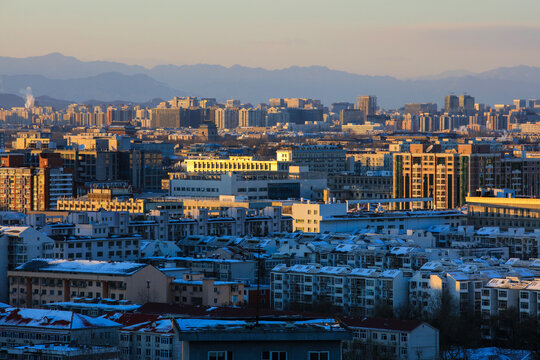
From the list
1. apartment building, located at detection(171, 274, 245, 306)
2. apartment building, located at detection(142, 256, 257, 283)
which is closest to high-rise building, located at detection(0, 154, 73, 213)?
apartment building, located at detection(142, 256, 257, 283)

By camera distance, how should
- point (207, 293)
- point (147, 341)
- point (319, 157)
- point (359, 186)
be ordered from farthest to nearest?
point (319, 157) < point (359, 186) < point (207, 293) < point (147, 341)

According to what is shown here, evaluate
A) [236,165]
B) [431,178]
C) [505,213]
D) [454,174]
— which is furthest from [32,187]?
[505,213]

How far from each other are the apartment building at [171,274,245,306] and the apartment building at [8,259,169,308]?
30 cm

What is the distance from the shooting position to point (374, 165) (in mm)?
100500

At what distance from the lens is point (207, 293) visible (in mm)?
33219

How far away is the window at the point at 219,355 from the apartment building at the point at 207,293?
20.1 metres

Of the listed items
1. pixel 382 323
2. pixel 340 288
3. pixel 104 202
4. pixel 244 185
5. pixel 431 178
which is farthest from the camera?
pixel 431 178

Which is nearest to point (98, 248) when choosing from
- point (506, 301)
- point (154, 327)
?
point (506, 301)

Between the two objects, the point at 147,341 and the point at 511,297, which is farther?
the point at 511,297

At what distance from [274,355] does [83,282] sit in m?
21.7

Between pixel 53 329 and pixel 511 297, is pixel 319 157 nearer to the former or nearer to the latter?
pixel 511 297

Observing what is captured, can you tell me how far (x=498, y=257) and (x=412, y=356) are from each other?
1493 cm

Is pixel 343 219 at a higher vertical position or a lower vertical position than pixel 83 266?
higher

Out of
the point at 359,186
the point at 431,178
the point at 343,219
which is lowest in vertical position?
the point at 343,219
